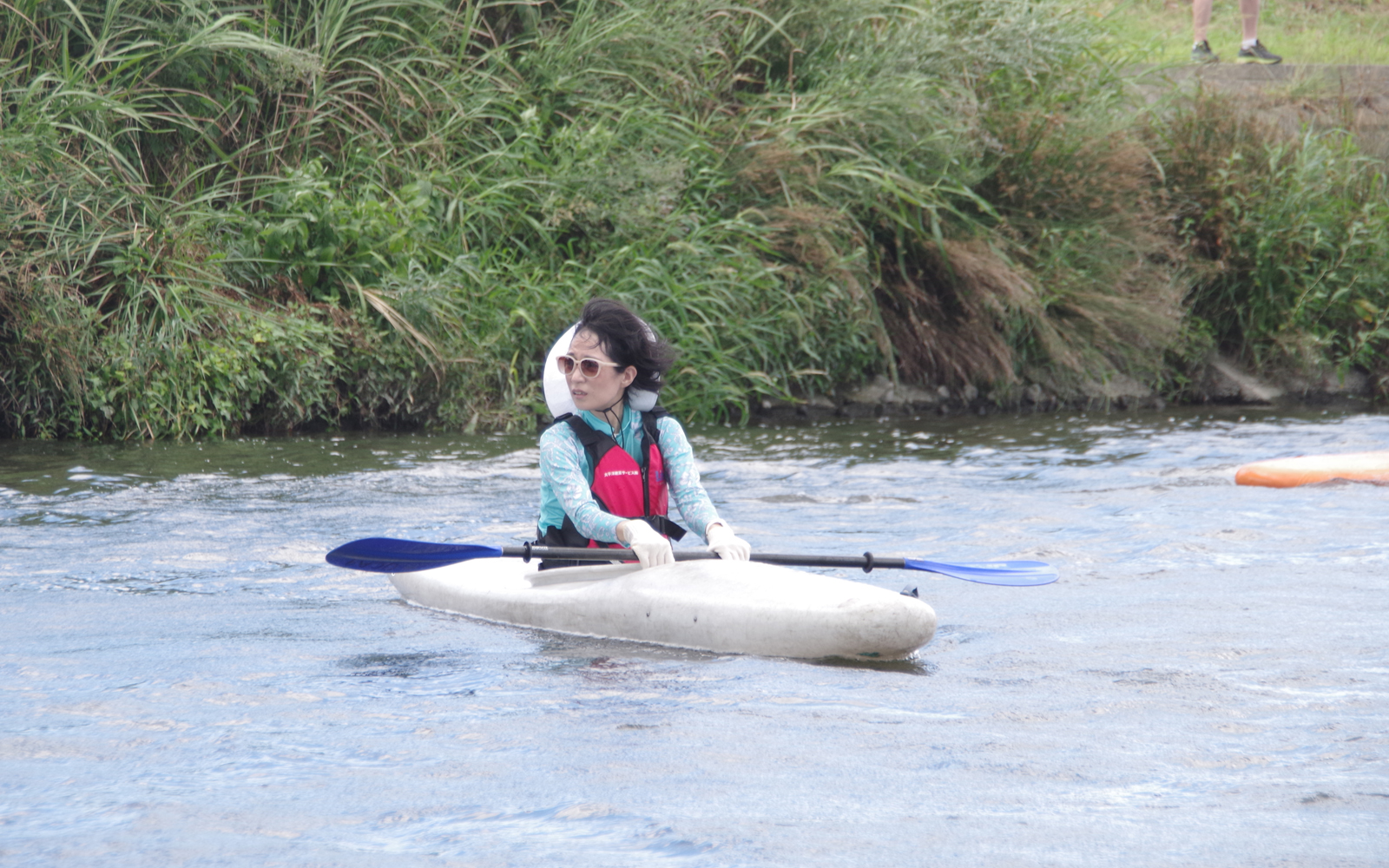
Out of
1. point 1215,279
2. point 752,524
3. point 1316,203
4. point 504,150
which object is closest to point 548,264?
point 504,150

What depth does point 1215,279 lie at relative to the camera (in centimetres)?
1120

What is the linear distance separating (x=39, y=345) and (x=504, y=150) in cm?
327

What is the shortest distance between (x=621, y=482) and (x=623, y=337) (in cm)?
44

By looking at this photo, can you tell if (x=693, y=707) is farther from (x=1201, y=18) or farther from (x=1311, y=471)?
(x=1201, y=18)

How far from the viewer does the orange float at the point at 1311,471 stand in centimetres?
665

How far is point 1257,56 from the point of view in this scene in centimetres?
1365

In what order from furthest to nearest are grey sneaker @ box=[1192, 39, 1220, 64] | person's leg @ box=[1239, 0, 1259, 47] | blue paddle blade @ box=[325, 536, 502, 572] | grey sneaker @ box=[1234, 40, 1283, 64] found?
1. person's leg @ box=[1239, 0, 1259, 47]
2. grey sneaker @ box=[1234, 40, 1283, 64]
3. grey sneaker @ box=[1192, 39, 1220, 64]
4. blue paddle blade @ box=[325, 536, 502, 572]

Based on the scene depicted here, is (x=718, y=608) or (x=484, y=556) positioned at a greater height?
(x=484, y=556)

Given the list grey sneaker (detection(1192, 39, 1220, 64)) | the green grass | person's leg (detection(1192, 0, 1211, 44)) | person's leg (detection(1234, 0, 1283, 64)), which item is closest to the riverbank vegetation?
grey sneaker (detection(1192, 39, 1220, 64))

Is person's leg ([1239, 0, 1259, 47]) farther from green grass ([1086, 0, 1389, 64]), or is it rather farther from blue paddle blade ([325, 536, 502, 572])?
blue paddle blade ([325, 536, 502, 572])

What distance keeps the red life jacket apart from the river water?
385 mm

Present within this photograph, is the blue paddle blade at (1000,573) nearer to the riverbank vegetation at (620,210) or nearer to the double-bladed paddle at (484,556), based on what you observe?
the double-bladed paddle at (484,556)

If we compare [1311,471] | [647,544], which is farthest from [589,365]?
[1311,471]

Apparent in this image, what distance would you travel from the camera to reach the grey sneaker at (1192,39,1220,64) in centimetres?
1309
